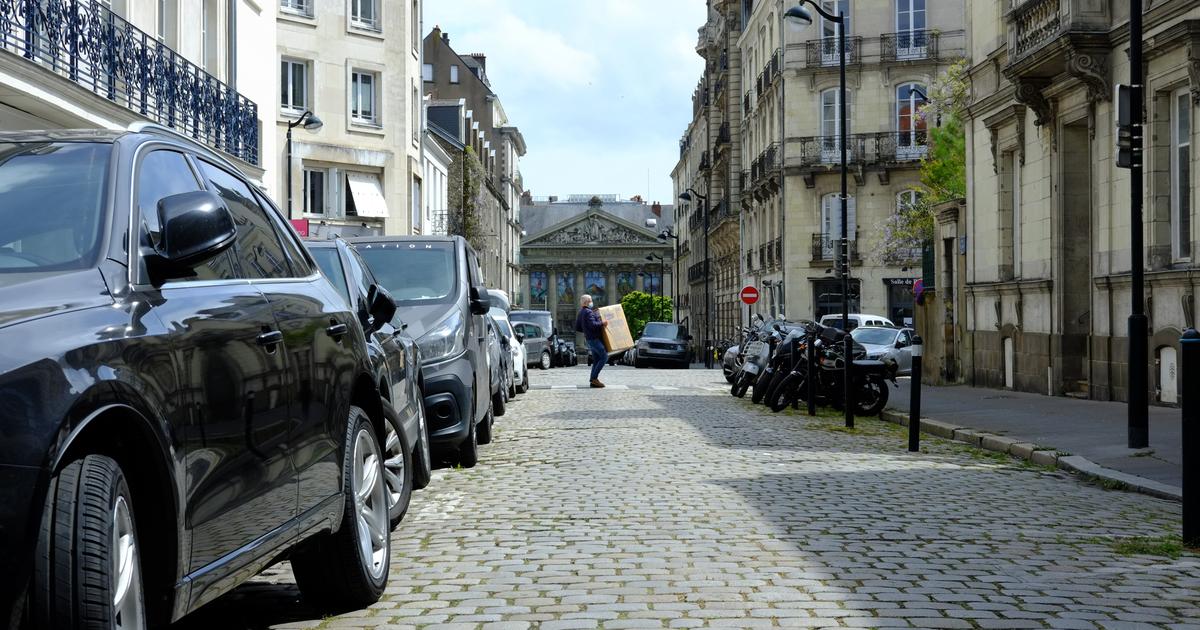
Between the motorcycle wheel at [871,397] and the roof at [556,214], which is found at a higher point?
the roof at [556,214]

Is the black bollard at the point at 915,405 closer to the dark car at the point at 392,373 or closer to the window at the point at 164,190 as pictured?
the dark car at the point at 392,373

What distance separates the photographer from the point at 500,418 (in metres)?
18.1

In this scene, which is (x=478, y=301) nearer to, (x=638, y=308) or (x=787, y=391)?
(x=787, y=391)

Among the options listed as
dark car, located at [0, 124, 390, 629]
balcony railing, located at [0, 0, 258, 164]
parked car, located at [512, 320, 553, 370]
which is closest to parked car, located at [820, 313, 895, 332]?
parked car, located at [512, 320, 553, 370]

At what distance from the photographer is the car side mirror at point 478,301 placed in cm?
1180

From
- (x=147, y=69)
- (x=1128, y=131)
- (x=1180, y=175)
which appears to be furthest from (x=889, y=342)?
(x=1128, y=131)

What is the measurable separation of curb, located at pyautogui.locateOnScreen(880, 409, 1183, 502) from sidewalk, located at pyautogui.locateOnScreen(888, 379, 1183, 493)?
0.31 ft

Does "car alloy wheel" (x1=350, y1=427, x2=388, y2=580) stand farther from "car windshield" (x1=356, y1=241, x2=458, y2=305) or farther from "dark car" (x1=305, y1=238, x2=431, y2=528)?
"car windshield" (x1=356, y1=241, x2=458, y2=305)

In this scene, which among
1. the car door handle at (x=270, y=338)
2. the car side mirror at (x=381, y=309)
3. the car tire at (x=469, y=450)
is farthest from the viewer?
the car tire at (x=469, y=450)

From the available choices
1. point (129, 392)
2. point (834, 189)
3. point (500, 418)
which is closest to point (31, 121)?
point (500, 418)

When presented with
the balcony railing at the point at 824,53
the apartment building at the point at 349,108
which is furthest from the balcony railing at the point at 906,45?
the apartment building at the point at 349,108

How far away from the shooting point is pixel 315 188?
4153 cm

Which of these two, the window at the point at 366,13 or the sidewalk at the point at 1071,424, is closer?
the sidewalk at the point at 1071,424

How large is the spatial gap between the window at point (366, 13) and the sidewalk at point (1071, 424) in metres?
25.5
